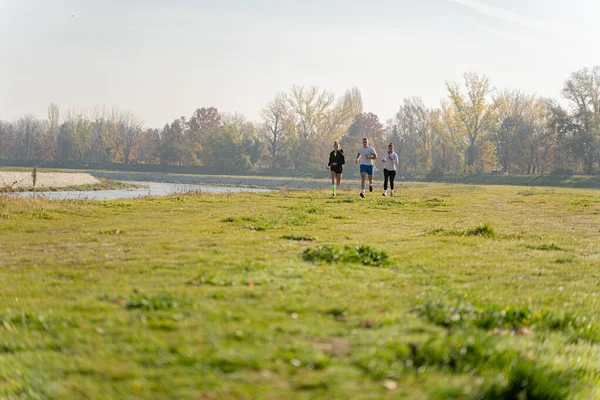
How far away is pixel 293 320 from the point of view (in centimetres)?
562

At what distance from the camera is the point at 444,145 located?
94688 mm

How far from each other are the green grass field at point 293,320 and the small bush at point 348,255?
3cm

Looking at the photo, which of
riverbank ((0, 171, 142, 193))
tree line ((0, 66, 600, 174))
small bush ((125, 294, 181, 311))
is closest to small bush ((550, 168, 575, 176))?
tree line ((0, 66, 600, 174))

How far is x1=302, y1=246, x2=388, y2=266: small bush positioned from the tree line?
77.6m

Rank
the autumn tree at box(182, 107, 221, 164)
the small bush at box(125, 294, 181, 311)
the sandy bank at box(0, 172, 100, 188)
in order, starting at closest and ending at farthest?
the small bush at box(125, 294, 181, 311), the sandy bank at box(0, 172, 100, 188), the autumn tree at box(182, 107, 221, 164)

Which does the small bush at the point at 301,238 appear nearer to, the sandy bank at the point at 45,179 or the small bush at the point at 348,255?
Result: the small bush at the point at 348,255

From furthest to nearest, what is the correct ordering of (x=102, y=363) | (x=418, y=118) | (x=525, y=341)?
1. (x=418, y=118)
2. (x=525, y=341)
3. (x=102, y=363)

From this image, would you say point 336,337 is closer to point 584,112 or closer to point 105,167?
point 584,112

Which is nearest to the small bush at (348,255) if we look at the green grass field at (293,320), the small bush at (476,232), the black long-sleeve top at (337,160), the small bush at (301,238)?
the green grass field at (293,320)

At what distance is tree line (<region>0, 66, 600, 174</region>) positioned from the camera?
269ft

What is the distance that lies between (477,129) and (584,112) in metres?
17.3

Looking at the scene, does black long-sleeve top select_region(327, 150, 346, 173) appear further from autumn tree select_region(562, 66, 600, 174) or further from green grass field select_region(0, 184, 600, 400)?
autumn tree select_region(562, 66, 600, 174)

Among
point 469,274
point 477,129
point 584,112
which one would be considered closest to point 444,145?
point 477,129

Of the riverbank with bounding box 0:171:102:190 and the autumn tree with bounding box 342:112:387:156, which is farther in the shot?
the autumn tree with bounding box 342:112:387:156
